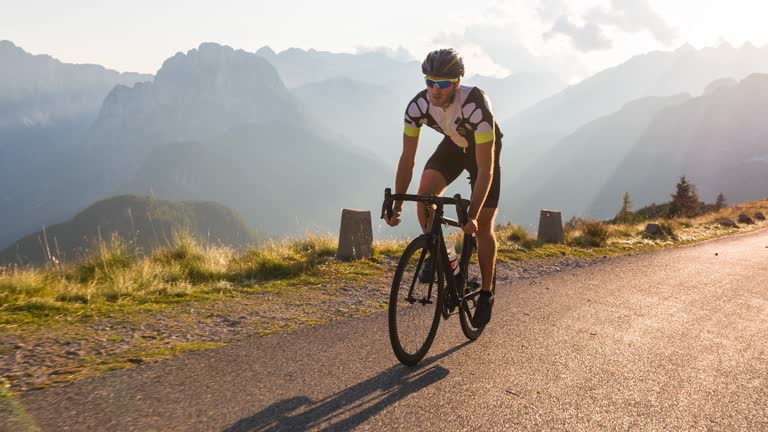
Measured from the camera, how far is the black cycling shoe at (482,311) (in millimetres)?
3984

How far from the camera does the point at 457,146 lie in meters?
4.14

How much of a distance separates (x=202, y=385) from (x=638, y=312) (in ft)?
14.1

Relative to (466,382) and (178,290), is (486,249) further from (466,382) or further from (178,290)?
(178,290)

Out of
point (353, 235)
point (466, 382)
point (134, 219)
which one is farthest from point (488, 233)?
point (134, 219)

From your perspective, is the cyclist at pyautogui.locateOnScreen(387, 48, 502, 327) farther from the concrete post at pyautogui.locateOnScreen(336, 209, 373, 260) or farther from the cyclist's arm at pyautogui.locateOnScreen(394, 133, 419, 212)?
→ the concrete post at pyautogui.locateOnScreen(336, 209, 373, 260)

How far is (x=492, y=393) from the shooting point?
299cm

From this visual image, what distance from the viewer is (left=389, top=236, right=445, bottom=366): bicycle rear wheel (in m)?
3.25

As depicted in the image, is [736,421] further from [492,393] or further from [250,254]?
[250,254]

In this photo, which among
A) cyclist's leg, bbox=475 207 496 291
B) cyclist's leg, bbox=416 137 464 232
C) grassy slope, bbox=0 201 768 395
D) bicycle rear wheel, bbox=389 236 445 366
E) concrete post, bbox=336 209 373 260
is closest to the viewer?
bicycle rear wheel, bbox=389 236 445 366

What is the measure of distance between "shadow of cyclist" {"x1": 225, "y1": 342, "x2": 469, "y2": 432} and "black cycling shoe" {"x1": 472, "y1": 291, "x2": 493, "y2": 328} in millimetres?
739

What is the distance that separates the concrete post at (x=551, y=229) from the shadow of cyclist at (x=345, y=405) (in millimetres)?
7874

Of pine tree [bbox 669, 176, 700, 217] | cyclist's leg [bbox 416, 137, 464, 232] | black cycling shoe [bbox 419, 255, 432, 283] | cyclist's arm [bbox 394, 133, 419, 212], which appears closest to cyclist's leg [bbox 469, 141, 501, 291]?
cyclist's leg [bbox 416, 137, 464, 232]

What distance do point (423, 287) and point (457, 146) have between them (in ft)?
4.24

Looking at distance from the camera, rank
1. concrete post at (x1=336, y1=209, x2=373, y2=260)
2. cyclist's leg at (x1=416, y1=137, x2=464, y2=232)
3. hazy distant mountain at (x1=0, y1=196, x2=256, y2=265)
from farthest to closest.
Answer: hazy distant mountain at (x1=0, y1=196, x2=256, y2=265), concrete post at (x1=336, y1=209, x2=373, y2=260), cyclist's leg at (x1=416, y1=137, x2=464, y2=232)
